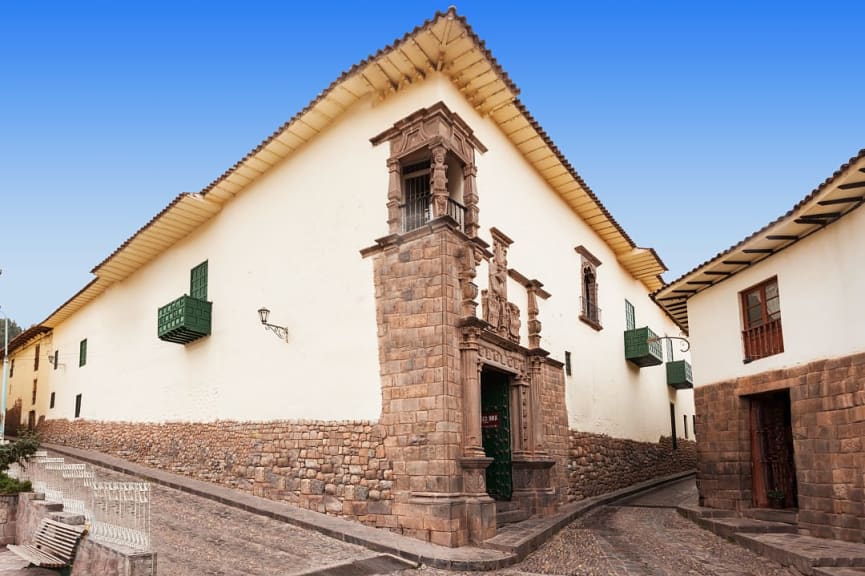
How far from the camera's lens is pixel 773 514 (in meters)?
10.2

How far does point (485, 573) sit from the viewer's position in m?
7.95

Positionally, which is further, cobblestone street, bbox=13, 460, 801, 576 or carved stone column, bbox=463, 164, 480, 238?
carved stone column, bbox=463, 164, 480, 238

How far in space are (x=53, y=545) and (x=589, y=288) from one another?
12.6 meters

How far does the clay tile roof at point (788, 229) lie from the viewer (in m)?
8.09

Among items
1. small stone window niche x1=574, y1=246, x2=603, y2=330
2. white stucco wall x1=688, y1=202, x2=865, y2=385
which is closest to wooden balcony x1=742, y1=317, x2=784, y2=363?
white stucco wall x1=688, y1=202, x2=865, y2=385

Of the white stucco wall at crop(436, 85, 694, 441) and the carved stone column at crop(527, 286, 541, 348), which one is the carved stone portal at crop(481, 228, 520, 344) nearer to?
the white stucco wall at crop(436, 85, 694, 441)

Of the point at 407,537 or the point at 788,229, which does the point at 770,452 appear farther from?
the point at 407,537

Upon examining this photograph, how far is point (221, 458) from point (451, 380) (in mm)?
6043

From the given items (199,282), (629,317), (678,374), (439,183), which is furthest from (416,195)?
(678,374)

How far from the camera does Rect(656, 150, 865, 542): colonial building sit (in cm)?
852

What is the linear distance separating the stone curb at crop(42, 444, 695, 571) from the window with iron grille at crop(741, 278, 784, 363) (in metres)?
4.22

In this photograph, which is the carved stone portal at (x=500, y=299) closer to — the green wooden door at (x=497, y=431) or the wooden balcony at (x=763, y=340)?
the green wooden door at (x=497, y=431)

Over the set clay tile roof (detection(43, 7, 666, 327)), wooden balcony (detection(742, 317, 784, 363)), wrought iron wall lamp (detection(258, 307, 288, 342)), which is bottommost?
wooden balcony (detection(742, 317, 784, 363))

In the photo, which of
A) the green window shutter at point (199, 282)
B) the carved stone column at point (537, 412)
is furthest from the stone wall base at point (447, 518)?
the green window shutter at point (199, 282)
